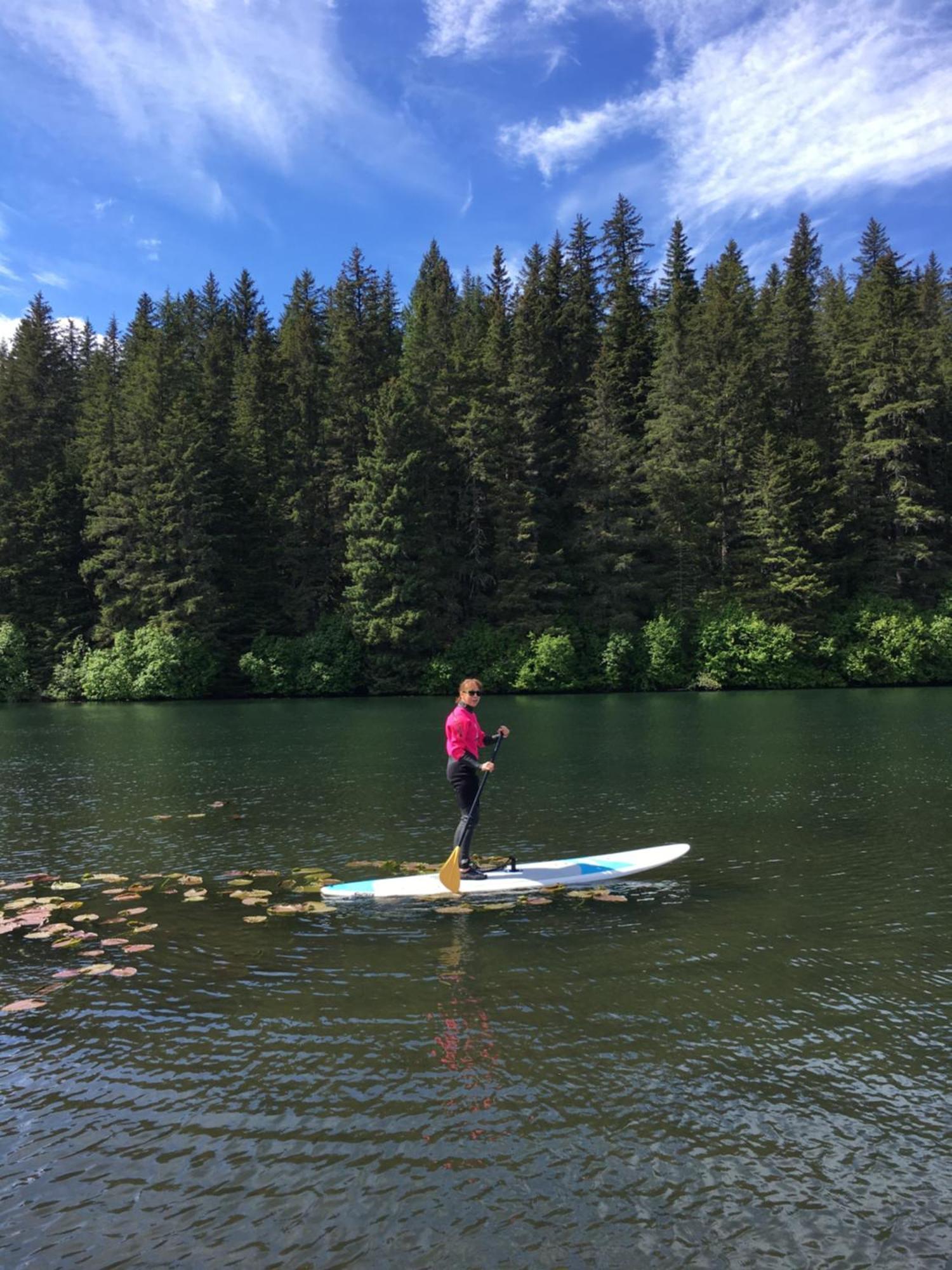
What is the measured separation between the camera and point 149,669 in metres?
51.9

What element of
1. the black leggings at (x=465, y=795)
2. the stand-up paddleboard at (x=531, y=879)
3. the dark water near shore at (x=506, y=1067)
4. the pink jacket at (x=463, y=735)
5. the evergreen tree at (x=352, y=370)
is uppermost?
the evergreen tree at (x=352, y=370)

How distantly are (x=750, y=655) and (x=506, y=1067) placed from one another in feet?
167

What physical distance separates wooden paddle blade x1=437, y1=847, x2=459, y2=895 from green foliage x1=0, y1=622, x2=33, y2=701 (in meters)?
51.7

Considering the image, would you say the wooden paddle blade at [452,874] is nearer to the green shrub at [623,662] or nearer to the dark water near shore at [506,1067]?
the dark water near shore at [506,1067]

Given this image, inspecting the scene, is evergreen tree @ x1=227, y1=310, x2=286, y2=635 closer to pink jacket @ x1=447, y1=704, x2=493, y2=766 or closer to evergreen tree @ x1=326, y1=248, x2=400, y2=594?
evergreen tree @ x1=326, y1=248, x2=400, y2=594

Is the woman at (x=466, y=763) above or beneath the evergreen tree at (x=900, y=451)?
beneath

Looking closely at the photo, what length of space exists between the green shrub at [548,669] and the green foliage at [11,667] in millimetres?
31637

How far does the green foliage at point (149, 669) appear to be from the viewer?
5203 centimetres

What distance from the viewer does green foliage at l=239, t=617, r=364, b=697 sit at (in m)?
53.6

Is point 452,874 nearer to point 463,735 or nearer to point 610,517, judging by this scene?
point 463,735

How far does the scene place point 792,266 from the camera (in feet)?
273

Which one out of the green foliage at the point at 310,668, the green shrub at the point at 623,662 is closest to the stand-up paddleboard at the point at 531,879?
the green foliage at the point at 310,668

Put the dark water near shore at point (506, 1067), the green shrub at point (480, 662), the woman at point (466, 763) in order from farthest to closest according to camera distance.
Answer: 1. the green shrub at point (480, 662)
2. the woman at point (466, 763)
3. the dark water near shore at point (506, 1067)

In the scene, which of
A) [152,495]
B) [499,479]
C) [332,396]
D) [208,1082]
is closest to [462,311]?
[332,396]
